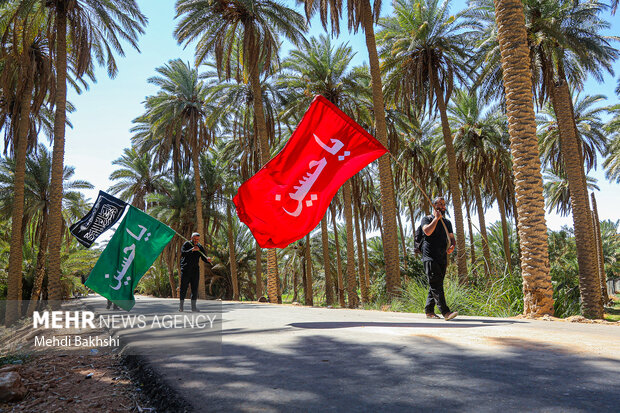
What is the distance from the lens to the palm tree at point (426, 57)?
1989cm

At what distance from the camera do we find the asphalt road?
2.47 meters

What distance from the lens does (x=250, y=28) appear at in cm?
1891

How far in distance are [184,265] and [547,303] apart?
7608 mm

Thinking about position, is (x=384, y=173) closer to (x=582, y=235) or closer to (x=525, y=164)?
(x=525, y=164)

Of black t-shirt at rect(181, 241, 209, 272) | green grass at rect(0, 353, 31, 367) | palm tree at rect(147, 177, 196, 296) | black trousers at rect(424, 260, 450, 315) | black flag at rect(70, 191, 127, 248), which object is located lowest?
green grass at rect(0, 353, 31, 367)

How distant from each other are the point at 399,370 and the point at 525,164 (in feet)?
23.9

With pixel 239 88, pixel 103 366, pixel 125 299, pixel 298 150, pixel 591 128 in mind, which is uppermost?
pixel 239 88

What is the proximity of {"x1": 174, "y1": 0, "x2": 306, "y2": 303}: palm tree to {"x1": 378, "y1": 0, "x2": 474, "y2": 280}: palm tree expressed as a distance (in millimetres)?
4519

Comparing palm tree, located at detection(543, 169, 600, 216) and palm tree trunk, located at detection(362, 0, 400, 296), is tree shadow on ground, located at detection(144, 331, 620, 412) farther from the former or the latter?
palm tree, located at detection(543, 169, 600, 216)

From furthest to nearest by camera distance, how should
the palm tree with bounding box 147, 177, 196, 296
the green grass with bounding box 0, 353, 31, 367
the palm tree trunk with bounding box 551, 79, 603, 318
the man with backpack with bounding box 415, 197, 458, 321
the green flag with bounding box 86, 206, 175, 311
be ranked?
the palm tree with bounding box 147, 177, 196, 296, the palm tree trunk with bounding box 551, 79, 603, 318, the green flag with bounding box 86, 206, 175, 311, the man with backpack with bounding box 415, 197, 458, 321, the green grass with bounding box 0, 353, 31, 367

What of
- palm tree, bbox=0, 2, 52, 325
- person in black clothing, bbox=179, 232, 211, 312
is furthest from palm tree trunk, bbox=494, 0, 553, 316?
palm tree, bbox=0, 2, 52, 325

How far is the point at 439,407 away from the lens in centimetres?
236

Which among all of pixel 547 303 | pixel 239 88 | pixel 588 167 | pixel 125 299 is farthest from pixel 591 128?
pixel 125 299

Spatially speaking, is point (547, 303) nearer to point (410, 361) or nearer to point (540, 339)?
point (540, 339)
